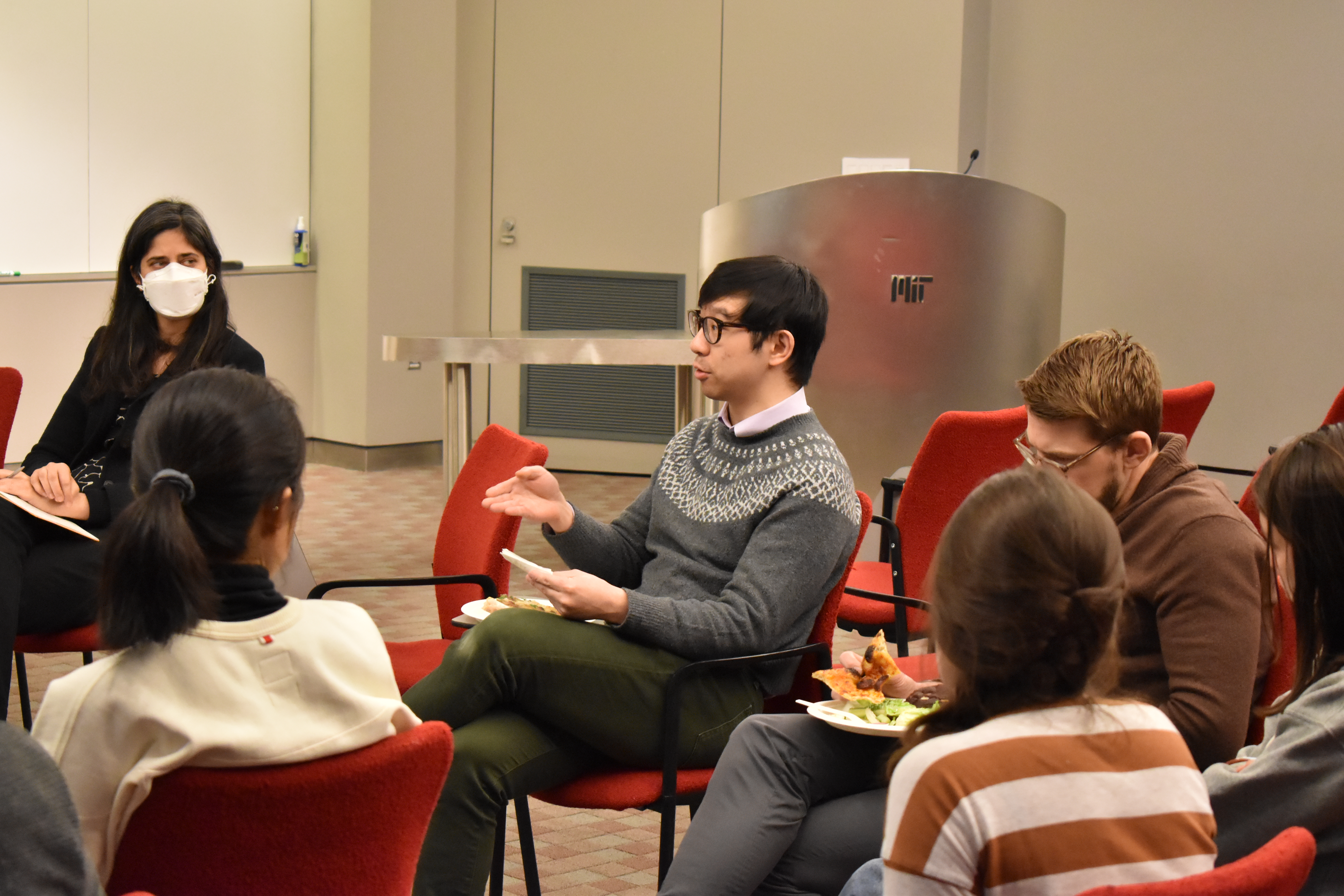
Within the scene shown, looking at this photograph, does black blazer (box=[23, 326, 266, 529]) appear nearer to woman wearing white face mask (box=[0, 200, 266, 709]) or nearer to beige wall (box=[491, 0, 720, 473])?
woman wearing white face mask (box=[0, 200, 266, 709])

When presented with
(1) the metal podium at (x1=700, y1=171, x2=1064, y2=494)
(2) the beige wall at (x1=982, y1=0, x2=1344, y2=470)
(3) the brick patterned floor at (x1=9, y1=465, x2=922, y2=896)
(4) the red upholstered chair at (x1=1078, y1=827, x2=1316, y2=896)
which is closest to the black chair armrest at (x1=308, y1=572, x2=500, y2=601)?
(3) the brick patterned floor at (x1=9, y1=465, x2=922, y2=896)

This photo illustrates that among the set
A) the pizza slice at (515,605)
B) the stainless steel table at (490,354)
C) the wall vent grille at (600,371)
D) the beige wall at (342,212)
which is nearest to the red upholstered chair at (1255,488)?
the pizza slice at (515,605)

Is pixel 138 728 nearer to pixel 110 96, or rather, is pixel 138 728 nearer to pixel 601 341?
pixel 601 341

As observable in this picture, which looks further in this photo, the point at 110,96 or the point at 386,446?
the point at 386,446

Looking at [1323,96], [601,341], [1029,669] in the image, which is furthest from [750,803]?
[1323,96]

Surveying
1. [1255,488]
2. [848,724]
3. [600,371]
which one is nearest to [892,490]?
[848,724]

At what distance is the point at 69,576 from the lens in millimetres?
2625

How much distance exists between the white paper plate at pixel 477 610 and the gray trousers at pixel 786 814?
0.46 m

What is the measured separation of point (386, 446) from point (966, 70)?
3.83 meters

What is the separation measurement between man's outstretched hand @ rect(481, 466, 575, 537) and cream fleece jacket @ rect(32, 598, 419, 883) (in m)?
0.98

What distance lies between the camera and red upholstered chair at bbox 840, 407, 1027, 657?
2.93 metres

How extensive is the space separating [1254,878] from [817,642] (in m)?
1.19

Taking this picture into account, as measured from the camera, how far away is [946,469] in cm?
296

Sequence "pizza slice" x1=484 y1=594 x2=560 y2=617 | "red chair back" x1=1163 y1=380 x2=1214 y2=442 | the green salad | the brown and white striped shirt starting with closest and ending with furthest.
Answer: the brown and white striped shirt
the green salad
"pizza slice" x1=484 y1=594 x2=560 y2=617
"red chair back" x1=1163 y1=380 x2=1214 y2=442
